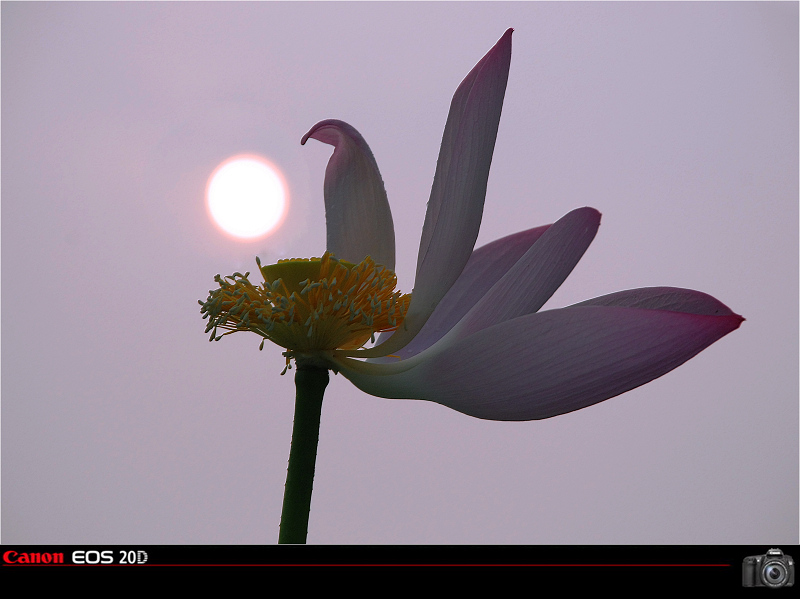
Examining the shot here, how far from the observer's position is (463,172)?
17.4 inches

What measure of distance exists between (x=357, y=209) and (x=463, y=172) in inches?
6.0

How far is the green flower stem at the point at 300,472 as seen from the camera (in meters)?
0.38

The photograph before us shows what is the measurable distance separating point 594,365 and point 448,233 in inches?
4.9

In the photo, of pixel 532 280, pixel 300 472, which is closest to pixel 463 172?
pixel 532 280

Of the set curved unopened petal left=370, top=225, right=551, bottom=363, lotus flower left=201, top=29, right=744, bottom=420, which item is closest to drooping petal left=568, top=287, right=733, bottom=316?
lotus flower left=201, top=29, right=744, bottom=420

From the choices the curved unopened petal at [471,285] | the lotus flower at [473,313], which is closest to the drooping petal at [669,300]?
the lotus flower at [473,313]

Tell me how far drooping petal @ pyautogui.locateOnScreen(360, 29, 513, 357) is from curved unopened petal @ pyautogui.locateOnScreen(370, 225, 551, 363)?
0.27ft

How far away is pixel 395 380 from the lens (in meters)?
0.44

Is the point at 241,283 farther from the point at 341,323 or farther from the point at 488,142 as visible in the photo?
the point at 488,142

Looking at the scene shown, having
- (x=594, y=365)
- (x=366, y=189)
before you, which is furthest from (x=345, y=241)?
(x=594, y=365)
